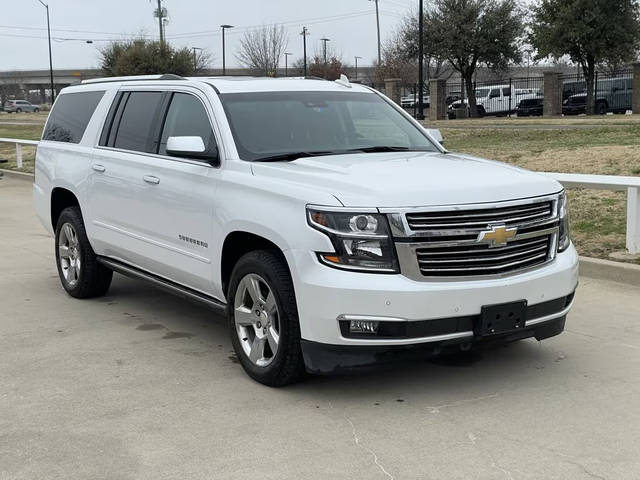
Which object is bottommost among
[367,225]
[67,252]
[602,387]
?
[602,387]

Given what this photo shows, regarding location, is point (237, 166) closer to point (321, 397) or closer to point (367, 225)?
point (367, 225)

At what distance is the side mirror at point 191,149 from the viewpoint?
17.3 ft

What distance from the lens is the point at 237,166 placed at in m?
5.20

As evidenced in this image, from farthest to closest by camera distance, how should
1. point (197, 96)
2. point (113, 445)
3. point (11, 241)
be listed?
point (11, 241), point (197, 96), point (113, 445)

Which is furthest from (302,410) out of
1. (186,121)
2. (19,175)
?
(19,175)

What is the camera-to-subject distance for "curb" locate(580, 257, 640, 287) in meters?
7.51

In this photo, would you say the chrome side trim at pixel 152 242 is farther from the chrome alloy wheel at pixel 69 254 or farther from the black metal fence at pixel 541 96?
the black metal fence at pixel 541 96

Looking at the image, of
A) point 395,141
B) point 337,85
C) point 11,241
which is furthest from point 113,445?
point 11,241

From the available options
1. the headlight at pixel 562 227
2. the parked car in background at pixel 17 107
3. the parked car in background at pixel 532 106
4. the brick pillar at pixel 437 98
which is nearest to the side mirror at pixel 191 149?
the headlight at pixel 562 227

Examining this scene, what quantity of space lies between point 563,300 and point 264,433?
199 centimetres

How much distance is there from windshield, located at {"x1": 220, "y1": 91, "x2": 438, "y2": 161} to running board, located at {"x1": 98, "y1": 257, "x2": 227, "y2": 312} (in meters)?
1.02

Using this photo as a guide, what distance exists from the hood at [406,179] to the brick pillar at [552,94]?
109ft

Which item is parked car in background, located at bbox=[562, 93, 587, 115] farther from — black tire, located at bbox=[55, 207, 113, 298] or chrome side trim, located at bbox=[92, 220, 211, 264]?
chrome side trim, located at bbox=[92, 220, 211, 264]

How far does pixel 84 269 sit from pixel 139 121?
1.52 m
